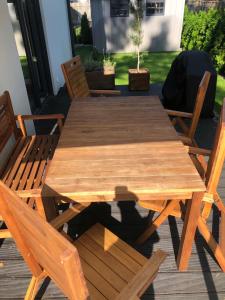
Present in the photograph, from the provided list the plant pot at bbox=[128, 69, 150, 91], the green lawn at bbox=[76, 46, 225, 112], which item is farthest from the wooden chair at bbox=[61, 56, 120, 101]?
the green lawn at bbox=[76, 46, 225, 112]

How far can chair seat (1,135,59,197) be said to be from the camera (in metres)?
2.17

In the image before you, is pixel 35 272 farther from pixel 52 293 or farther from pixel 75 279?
pixel 75 279

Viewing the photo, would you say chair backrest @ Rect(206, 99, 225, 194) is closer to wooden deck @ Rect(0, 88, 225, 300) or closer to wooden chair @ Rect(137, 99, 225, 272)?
wooden chair @ Rect(137, 99, 225, 272)

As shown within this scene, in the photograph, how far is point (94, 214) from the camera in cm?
255

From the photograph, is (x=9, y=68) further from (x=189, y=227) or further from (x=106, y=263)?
(x=189, y=227)

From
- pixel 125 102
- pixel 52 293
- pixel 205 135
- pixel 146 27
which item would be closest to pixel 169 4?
pixel 146 27

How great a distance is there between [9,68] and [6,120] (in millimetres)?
802

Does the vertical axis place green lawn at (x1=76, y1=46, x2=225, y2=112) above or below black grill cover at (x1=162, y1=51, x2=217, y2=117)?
below

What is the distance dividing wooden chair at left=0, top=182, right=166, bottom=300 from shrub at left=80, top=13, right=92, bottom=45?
15078 mm

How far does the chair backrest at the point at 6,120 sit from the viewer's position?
98.2 inches

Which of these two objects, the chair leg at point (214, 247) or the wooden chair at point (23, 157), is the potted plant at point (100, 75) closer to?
the wooden chair at point (23, 157)

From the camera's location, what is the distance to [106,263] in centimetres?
161

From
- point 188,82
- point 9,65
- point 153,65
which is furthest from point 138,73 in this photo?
point 9,65

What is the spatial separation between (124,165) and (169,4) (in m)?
11.6
